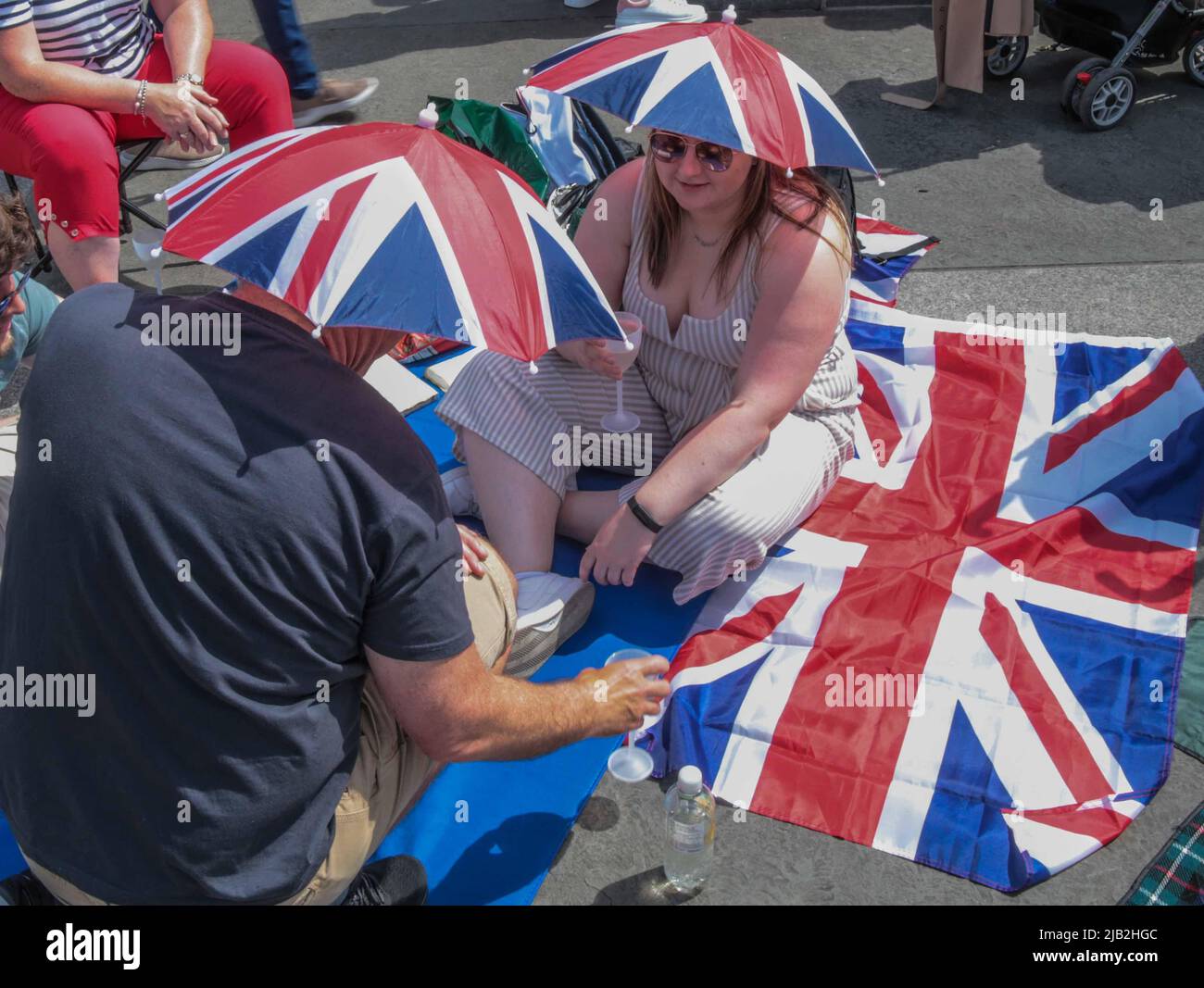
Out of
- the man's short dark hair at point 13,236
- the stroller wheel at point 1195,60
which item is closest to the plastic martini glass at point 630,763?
the man's short dark hair at point 13,236

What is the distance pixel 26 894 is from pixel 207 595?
0.89 metres

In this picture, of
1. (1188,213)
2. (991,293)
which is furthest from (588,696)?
(1188,213)

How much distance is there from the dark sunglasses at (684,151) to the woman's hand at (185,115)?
68.4 inches

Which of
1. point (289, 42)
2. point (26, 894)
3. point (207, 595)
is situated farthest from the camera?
point (289, 42)

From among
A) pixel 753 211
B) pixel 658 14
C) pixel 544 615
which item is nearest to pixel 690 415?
pixel 753 211

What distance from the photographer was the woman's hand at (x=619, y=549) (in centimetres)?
313

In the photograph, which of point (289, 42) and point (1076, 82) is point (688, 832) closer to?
point (289, 42)

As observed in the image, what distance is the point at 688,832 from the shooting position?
2643 mm

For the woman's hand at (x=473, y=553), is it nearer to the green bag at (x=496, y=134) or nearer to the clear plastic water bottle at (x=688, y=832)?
the clear plastic water bottle at (x=688, y=832)

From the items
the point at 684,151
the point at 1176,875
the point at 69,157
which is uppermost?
the point at 684,151

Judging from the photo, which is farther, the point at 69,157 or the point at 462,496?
the point at 69,157

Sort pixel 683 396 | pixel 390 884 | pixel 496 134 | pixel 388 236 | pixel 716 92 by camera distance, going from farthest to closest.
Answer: pixel 496 134
pixel 683 396
pixel 716 92
pixel 390 884
pixel 388 236

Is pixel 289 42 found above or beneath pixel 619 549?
above
